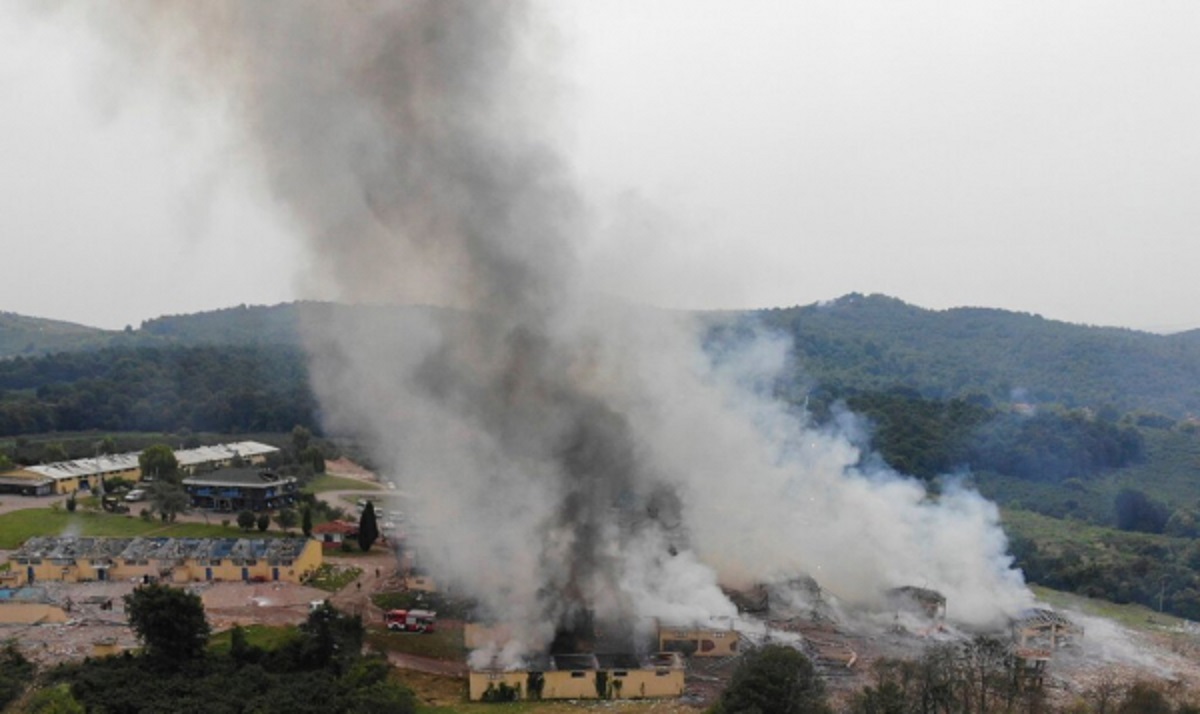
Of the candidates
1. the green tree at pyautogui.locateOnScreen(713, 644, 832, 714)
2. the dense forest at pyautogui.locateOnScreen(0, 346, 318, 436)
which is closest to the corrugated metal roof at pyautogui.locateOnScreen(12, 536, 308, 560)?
the green tree at pyautogui.locateOnScreen(713, 644, 832, 714)

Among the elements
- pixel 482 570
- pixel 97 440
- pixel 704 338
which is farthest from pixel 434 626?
pixel 97 440

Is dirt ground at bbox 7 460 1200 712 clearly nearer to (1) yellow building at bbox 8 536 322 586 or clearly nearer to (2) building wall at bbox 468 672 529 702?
Result: (2) building wall at bbox 468 672 529 702

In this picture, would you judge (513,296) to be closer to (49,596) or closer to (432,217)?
(432,217)

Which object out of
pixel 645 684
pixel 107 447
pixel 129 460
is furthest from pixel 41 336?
pixel 645 684

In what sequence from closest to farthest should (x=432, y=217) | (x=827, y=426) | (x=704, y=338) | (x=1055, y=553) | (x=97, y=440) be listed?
(x=432, y=217)
(x=704, y=338)
(x=1055, y=553)
(x=827, y=426)
(x=97, y=440)

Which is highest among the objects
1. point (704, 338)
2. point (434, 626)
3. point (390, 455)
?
point (704, 338)
